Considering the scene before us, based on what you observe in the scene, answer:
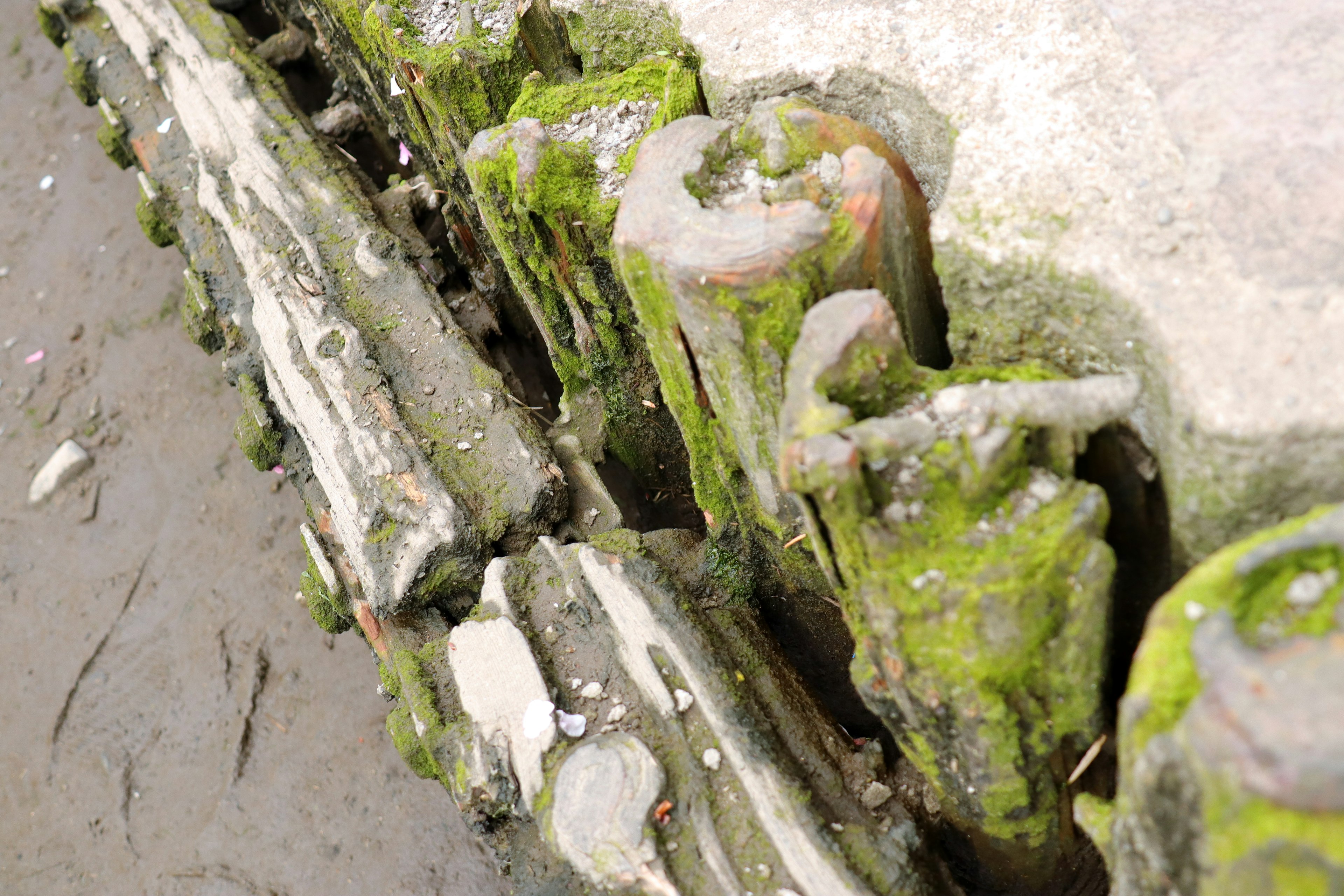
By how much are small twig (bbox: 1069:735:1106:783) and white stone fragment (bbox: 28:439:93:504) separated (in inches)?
164

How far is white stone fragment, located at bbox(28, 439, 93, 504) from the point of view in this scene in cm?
423

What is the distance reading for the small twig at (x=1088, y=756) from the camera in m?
1.70

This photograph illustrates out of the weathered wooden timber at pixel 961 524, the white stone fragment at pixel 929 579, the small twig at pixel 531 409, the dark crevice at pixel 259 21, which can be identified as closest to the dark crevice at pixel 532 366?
the small twig at pixel 531 409

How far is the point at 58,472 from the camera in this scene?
13.9 ft

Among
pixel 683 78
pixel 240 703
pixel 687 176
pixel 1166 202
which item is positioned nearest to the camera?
pixel 1166 202

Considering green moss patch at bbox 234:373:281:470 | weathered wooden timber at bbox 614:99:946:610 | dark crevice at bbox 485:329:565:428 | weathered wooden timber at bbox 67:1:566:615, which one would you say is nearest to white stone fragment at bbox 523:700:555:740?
weathered wooden timber at bbox 67:1:566:615

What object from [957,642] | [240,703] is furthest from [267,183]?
[957,642]

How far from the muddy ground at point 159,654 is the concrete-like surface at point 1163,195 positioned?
2.51 metres

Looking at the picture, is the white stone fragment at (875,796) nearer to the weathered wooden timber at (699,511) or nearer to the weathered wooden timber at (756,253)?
the weathered wooden timber at (699,511)

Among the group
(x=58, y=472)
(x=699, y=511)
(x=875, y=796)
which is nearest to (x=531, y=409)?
(x=699, y=511)

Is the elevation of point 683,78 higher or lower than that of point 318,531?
higher

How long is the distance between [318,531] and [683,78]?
164 centimetres

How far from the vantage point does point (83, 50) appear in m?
4.04

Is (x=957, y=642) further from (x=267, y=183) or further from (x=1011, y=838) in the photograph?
(x=267, y=183)
